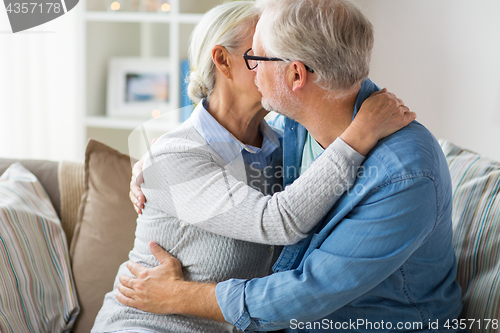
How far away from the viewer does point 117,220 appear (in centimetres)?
145

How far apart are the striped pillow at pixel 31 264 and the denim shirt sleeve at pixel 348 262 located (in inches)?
24.7

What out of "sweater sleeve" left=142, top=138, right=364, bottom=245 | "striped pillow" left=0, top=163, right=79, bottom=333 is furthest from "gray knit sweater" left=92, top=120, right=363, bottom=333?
"striped pillow" left=0, top=163, right=79, bottom=333

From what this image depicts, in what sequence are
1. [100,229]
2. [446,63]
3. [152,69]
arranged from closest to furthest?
[100,229] → [446,63] → [152,69]

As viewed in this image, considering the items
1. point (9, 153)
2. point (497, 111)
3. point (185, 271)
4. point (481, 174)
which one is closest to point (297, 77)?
point (185, 271)

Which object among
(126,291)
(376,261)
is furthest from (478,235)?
(126,291)

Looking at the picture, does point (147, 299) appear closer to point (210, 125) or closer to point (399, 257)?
point (210, 125)

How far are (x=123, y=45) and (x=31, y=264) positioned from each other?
72.7 inches

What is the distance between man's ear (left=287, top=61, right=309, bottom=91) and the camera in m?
0.93

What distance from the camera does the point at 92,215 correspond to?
146 cm

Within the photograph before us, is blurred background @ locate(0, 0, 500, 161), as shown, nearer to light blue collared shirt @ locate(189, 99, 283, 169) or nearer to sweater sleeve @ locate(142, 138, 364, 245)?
light blue collared shirt @ locate(189, 99, 283, 169)

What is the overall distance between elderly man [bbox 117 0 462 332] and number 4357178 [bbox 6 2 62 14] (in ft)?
5.91

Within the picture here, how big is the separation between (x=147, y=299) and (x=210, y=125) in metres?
0.46

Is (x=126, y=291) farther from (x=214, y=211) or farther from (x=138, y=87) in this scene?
(x=138, y=87)

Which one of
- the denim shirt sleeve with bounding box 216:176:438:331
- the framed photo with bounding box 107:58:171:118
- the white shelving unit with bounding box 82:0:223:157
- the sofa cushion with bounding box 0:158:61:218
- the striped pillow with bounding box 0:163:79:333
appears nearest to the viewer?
the denim shirt sleeve with bounding box 216:176:438:331
